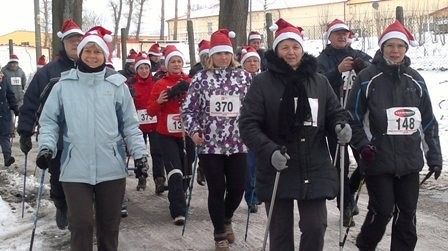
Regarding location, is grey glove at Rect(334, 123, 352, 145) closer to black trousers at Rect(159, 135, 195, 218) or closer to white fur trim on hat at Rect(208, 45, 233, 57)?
white fur trim on hat at Rect(208, 45, 233, 57)

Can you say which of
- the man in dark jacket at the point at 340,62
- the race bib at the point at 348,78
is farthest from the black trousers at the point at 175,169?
the race bib at the point at 348,78

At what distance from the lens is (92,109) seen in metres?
4.93

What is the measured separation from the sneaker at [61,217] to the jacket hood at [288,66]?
10.7 ft

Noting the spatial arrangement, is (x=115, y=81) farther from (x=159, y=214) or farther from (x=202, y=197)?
(x=202, y=197)

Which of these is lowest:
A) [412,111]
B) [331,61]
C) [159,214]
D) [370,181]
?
[159,214]

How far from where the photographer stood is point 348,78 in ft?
23.1

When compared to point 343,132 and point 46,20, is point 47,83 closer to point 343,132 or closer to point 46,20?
point 343,132

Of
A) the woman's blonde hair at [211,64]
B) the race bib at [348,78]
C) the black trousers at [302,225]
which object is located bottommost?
the black trousers at [302,225]

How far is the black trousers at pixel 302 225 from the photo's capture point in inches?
177

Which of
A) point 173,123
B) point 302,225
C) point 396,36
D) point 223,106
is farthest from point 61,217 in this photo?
point 396,36

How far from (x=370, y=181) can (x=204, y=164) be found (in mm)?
1743

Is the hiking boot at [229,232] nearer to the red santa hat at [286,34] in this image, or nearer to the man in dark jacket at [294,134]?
the man in dark jacket at [294,134]

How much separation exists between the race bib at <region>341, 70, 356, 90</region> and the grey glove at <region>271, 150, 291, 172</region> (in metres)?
2.83

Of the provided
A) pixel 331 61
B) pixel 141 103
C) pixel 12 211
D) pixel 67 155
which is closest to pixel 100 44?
pixel 67 155
